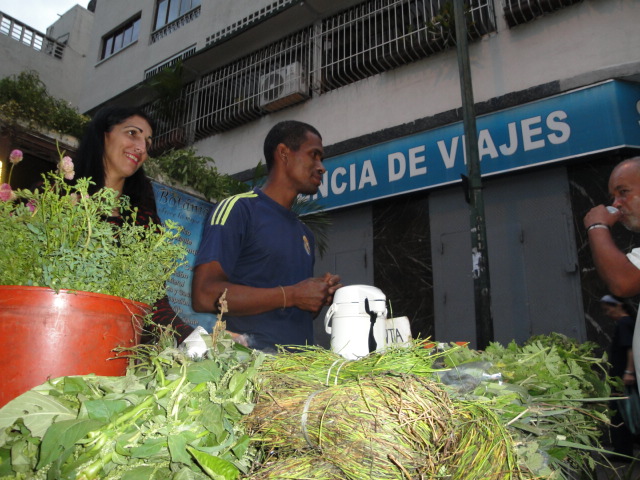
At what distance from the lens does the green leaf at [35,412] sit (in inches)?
36.4

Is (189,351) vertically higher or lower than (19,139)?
lower

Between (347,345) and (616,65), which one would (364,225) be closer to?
(616,65)

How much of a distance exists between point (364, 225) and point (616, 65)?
16.4 ft

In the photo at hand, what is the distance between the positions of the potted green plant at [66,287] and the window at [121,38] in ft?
57.0

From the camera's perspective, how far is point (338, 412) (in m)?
0.98

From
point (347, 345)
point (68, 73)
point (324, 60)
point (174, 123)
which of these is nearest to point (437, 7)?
point (324, 60)

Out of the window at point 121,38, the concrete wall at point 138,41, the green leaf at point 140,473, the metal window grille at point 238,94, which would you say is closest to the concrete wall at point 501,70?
the metal window grille at point 238,94

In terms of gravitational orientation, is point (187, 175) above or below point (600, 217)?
above

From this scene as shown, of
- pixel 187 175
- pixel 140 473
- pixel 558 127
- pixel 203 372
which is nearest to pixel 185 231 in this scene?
pixel 187 175

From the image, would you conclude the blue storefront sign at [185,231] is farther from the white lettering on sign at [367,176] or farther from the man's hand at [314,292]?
the white lettering on sign at [367,176]

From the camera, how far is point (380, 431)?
3.14 feet

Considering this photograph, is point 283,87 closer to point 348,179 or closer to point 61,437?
A: point 348,179

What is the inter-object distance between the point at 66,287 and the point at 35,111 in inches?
155

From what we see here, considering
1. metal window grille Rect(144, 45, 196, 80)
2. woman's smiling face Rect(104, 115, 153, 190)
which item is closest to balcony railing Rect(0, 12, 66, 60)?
metal window grille Rect(144, 45, 196, 80)
